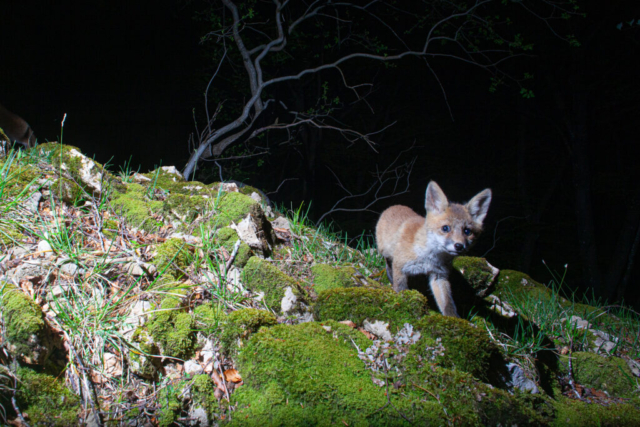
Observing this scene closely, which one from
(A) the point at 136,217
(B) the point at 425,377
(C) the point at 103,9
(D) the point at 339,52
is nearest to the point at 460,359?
(B) the point at 425,377

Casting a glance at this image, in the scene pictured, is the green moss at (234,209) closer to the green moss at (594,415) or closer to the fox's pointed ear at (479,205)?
the fox's pointed ear at (479,205)

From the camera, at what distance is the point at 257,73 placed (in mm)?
5219

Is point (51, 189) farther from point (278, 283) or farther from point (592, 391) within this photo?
point (592, 391)

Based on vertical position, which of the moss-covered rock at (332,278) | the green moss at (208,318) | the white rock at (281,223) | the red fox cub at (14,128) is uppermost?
the red fox cub at (14,128)

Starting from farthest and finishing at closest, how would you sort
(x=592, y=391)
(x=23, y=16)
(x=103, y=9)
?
A: (x=103, y=9) < (x=23, y=16) < (x=592, y=391)

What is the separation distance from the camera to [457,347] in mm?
1736

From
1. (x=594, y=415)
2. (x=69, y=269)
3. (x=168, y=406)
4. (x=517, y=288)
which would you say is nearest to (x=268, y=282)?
(x=168, y=406)

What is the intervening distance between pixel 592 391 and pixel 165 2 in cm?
849

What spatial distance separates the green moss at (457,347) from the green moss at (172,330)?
3.91 ft

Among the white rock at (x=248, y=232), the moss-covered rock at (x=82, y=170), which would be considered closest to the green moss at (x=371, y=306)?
Result: the white rock at (x=248, y=232)

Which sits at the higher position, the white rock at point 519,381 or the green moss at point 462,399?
the green moss at point 462,399

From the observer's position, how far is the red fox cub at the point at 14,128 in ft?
11.0

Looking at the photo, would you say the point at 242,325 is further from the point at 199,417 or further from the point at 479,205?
the point at 479,205

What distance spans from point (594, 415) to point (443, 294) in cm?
114
